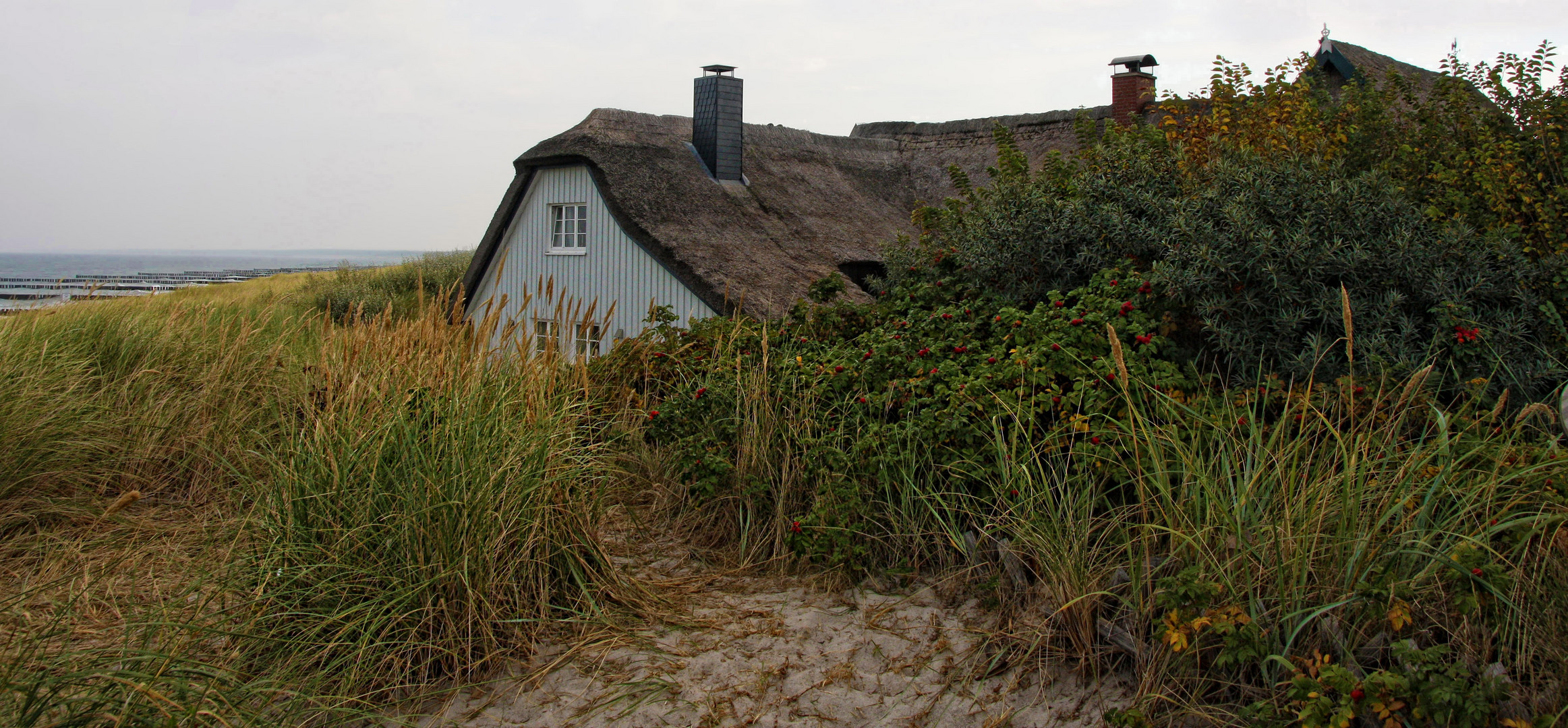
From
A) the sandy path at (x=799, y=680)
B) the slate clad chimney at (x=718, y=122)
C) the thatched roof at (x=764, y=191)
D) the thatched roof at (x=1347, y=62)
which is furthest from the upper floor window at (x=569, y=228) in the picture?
the thatched roof at (x=1347, y=62)

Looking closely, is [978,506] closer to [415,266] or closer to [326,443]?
[326,443]

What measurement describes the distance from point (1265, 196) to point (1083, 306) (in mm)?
1034

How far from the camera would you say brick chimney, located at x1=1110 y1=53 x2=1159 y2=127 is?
13234 mm

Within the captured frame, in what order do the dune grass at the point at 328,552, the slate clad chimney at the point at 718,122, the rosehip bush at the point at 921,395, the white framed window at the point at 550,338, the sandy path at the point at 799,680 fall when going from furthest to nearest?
1. the slate clad chimney at the point at 718,122
2. the white framed window at the point at 550,338
3. the rosehip bush at the point at 921,395
4. the sandy path at the point at 799,680
5. the dune grass at the point at 328,552

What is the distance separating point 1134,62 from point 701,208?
22.3ft

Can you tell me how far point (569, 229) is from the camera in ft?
38.7

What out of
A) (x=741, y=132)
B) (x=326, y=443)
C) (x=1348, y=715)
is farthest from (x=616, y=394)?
(x=741, y=132)

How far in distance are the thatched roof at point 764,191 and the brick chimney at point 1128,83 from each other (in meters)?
0.64

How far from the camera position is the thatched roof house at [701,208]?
401 inches

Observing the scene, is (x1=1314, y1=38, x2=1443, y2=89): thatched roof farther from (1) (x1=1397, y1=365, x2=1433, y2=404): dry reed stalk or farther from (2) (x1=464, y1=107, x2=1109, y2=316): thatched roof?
(1) (x1=1397, y1=365, x2=1433, y2=404): dry reed stalk

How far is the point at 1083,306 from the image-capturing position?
430 cm

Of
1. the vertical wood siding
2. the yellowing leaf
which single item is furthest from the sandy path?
the vertical wood siding

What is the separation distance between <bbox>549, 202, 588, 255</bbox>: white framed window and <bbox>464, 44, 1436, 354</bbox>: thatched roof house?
2cm

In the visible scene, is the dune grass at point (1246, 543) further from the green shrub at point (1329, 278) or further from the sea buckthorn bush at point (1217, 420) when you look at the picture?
the green shrub at point (1329, 278)
